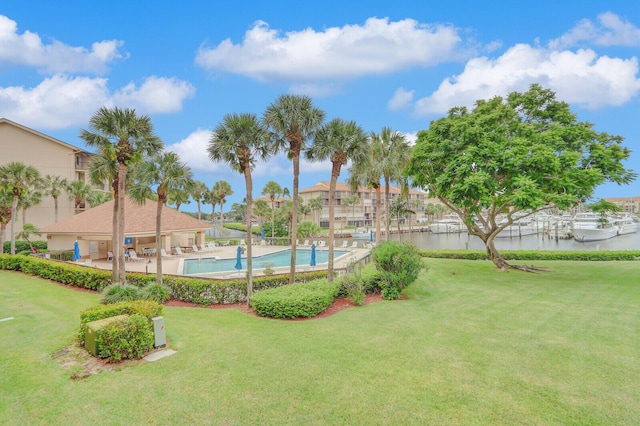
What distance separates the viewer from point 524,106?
1980 cm

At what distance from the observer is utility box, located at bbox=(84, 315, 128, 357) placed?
7608mm

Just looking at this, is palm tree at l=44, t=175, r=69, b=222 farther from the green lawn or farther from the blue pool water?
the green lawn

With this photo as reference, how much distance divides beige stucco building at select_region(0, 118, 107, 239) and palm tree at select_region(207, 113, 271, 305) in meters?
32.1

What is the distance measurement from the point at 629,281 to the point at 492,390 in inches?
646

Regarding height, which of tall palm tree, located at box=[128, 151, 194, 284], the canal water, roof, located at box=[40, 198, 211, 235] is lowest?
the canal water

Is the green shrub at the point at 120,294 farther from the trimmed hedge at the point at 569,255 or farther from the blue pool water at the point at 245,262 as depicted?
the trimmed hedge at the point at 569,255

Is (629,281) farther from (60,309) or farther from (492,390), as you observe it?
(60,309)

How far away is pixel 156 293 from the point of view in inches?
563

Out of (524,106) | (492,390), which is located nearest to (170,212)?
(524,106)

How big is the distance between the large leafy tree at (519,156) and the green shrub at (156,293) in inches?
578

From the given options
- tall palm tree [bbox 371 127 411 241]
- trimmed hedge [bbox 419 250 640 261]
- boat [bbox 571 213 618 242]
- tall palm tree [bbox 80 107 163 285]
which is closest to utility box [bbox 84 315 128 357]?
tall palm tree [bbox 80 107 163 285]

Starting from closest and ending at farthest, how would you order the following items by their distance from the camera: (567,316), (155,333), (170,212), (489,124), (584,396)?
(584,396)
(155,333)
(567,316)
(489,124)
(170,212)

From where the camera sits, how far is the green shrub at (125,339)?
293 inches

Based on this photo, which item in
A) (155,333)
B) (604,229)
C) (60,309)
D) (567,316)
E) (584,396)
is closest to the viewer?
(584,396)
